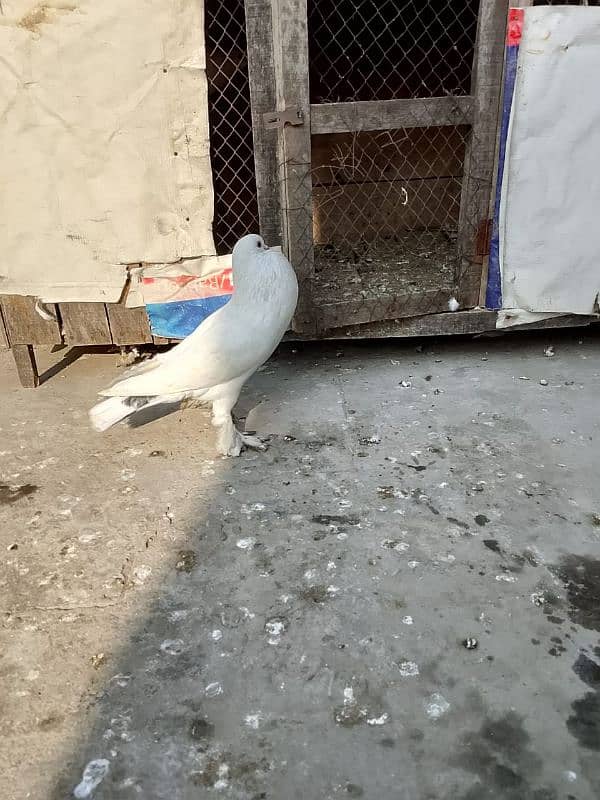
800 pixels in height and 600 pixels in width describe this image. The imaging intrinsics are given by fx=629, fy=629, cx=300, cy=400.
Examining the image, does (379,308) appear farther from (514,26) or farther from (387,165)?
(387,165)

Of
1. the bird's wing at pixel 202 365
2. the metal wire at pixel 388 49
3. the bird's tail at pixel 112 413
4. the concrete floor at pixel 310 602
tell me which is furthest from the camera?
the metal wire at pixel 388 49

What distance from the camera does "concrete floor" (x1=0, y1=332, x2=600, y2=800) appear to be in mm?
1504

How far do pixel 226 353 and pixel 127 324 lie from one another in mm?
1007

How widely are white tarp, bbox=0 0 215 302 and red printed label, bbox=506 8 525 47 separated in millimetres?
1405

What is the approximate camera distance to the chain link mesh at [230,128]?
3.69 m

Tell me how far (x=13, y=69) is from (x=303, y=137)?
4.30 ft

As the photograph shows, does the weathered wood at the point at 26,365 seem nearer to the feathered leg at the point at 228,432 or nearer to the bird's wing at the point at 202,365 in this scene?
the bird's wing at the point at 202,365

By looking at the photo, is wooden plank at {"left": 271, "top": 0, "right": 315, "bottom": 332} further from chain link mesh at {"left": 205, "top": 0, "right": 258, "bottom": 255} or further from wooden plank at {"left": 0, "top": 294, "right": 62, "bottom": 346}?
wooden plank at {"left": 0, "top": 294, "right": 62, "bottom": 346}

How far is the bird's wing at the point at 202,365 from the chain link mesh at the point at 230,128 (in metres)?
1.39

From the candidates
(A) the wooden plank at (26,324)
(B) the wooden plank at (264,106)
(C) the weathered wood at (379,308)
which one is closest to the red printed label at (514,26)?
(B) the wooden plank at (264,106)

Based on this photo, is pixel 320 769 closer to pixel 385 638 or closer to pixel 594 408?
pixel 385 638

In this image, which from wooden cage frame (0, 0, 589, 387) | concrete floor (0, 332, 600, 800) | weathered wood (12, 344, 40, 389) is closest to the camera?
concrete floor (0, 332, 600, 800)

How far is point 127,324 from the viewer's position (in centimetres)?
331

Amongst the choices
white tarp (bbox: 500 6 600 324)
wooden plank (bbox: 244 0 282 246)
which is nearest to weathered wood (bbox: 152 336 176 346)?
wooden plank (bbox: 244 0 282 246)
